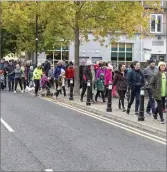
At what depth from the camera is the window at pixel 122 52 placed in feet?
154

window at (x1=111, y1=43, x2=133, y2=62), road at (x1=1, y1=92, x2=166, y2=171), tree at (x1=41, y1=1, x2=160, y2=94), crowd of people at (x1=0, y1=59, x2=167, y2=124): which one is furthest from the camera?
window at (x1=111, y1=43, x2=133, y2=62)

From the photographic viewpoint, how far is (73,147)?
8.48 meters

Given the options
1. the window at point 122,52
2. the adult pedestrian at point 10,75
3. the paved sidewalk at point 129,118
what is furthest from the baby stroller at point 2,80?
the window at point 122,52

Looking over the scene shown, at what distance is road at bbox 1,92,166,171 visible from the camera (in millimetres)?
7014

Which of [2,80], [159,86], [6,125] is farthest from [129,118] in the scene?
[2,80]

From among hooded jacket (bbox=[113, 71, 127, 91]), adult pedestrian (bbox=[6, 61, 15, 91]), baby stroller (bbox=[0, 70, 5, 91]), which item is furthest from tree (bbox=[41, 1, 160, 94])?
baby stroller (bbox=[0, 70, 5, 91])

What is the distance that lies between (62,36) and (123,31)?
1233 cm

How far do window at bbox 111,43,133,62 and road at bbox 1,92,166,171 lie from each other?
34.5m

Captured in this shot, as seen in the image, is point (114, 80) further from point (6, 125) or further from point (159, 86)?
point (6, 125)

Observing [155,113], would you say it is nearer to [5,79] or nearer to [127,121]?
[127,121]

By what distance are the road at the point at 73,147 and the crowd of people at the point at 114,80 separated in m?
1.75

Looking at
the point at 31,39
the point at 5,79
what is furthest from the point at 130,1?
the point at 31,39

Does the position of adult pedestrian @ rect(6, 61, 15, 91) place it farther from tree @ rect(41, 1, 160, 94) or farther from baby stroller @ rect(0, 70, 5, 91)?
tree @ rect(41, 1, 160, 94)

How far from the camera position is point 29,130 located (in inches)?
417
